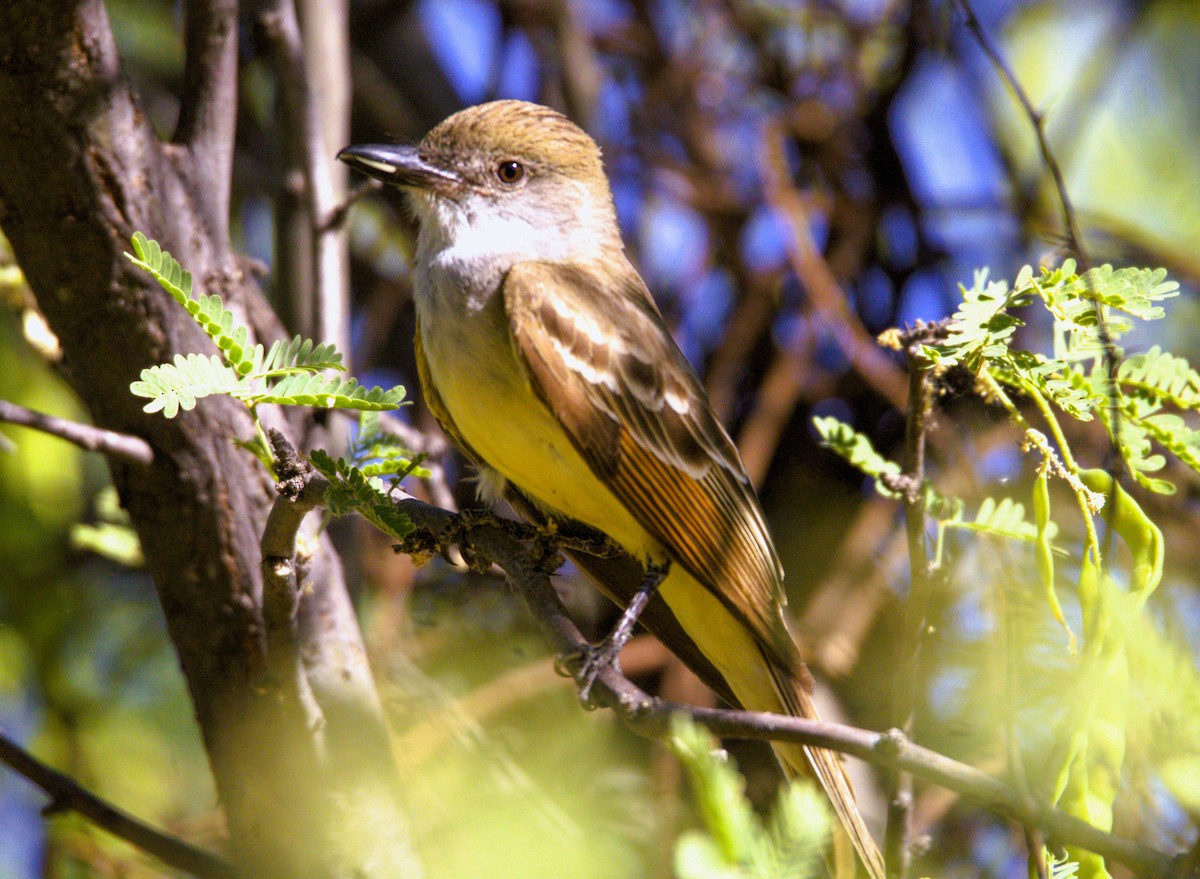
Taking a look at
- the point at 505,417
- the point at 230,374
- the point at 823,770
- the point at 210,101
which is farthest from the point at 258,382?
the point at 823,770

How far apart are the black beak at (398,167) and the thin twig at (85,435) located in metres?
1.10

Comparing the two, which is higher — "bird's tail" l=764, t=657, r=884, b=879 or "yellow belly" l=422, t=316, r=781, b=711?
"yellow belly" l=422, t=316, r=781, b=711

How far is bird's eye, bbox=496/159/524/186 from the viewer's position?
3822mm

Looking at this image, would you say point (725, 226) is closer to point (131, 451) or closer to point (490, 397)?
point (490, 397)

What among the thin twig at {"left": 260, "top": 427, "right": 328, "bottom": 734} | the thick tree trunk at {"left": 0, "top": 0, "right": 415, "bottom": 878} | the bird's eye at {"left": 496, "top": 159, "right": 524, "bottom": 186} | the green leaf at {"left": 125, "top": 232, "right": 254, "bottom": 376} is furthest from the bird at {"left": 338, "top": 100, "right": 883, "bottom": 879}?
the green leaf at {"left": 125, "top": 232, "right": 254, "bottom": 376}

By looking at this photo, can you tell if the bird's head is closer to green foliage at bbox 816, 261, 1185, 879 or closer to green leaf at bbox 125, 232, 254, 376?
green leaf at bbox 125, 232, 254, 376

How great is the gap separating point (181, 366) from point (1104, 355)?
1.61m

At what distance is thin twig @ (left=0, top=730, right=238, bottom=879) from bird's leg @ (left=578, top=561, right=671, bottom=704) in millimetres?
1076

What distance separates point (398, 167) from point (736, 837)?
2.68m

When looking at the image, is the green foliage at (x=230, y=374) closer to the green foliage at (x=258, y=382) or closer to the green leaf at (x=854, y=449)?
the green foliage at (x=258, y=382)

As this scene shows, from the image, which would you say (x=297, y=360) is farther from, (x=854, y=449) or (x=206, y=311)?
(x=854, y=449)

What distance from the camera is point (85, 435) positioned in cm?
272

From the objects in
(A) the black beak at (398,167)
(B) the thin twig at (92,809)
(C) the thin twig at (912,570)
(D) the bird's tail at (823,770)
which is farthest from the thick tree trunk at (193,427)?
(C) the thin twig at (912,570)

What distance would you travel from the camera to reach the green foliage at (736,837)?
135 centimetres
